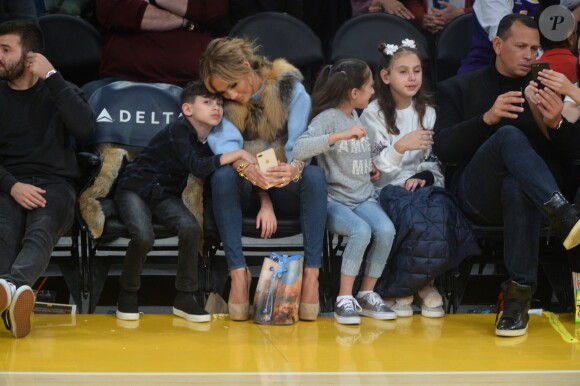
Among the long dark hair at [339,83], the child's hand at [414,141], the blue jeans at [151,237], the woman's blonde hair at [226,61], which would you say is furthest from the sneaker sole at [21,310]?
the child's hand at [414,141]

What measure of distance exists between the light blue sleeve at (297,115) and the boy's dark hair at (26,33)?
1234mm

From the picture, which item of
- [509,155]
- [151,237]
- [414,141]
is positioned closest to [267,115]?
[414,141]

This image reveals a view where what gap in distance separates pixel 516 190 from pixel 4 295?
224 cm

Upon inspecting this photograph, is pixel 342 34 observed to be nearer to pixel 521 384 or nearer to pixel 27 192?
pixel 27 192

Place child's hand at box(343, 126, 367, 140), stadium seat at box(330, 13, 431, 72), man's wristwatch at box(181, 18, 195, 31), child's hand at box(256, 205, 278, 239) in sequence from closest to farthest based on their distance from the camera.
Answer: child's hand at box(343, 126, 367, 140), child's hand at box(256, 205, 278, 239), man's wristwatch at box(181, 18, 195, 31), stadium seat at box(330, 13, 431, 72)

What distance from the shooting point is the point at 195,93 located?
5.13 meters

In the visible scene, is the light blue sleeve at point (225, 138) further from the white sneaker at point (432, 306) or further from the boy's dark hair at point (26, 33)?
the white sneaker at point (432, 306)

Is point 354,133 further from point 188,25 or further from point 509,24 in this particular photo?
point 188,25

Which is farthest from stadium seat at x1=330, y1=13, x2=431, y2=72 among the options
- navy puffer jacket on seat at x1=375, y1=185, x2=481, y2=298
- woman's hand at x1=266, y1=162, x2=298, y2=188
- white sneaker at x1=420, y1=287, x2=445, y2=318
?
white sneaker at x1=420, y1=287, x2=445, y2=318

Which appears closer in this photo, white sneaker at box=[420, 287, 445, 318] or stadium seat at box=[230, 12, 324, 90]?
white sneaker at box=[420, 287, 445, 318]

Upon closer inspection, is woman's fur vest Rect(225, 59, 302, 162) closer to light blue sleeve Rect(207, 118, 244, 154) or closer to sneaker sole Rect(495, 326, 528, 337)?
light blue sleeve Rect(207, 118, 244, 154)

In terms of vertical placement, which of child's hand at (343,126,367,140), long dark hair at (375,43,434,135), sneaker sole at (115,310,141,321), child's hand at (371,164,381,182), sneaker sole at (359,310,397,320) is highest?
long dark hair at (375,43,434,135)

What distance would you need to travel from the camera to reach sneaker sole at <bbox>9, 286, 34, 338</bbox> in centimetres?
443

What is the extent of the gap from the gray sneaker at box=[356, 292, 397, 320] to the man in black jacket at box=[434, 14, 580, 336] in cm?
55
